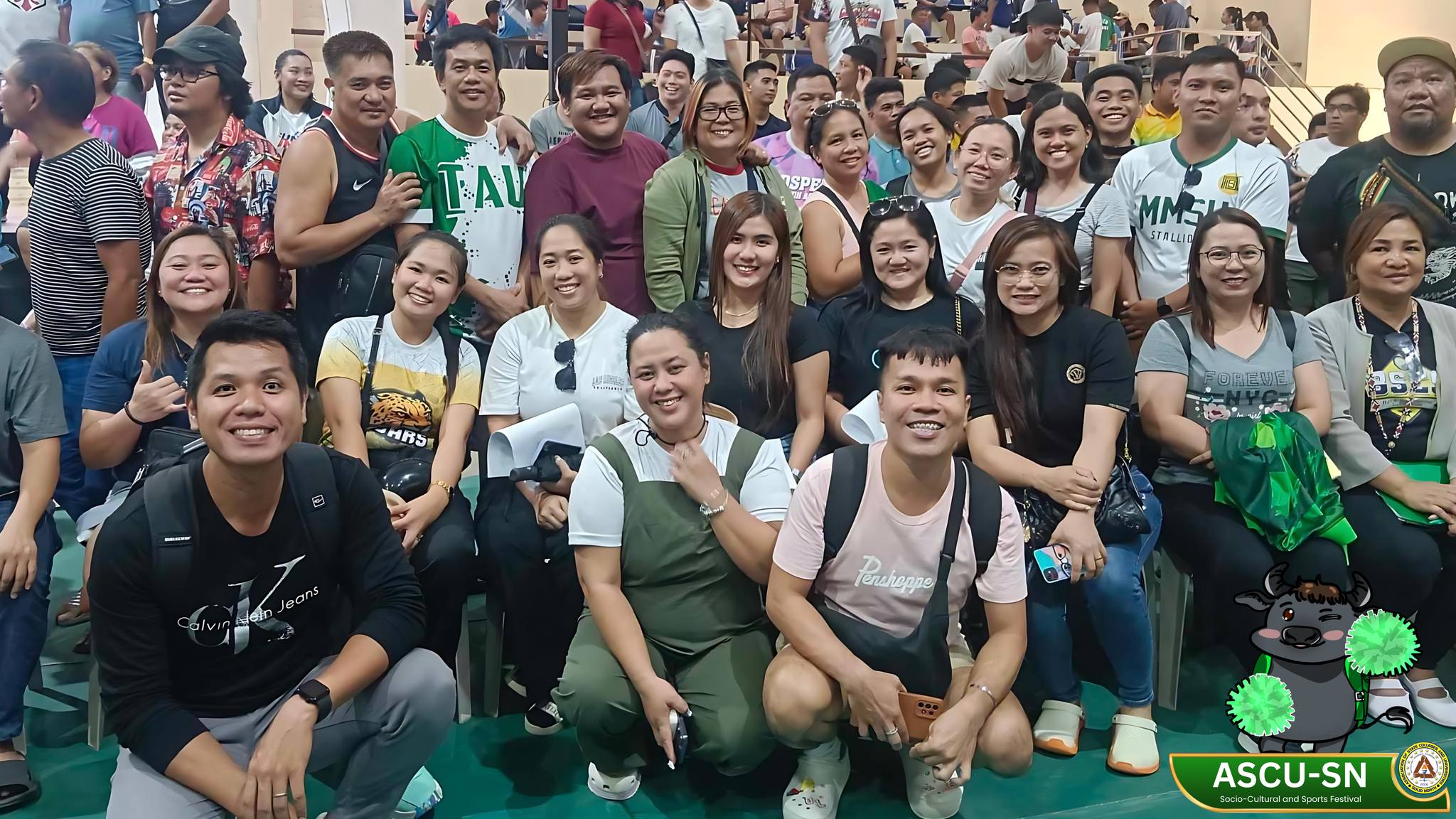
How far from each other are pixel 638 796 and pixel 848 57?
4.23m

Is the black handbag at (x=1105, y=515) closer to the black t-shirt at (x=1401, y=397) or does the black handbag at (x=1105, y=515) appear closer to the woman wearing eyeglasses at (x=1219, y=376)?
the woman wearing eyeglasses at (x=1219, y=376)

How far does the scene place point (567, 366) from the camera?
300 cm

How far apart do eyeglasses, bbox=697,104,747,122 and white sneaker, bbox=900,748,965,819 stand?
6.55ft

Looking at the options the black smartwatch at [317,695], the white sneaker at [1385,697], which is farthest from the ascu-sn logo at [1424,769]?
the black smartwatch at [317,695]

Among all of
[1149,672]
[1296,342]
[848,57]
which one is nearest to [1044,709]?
[1149,672]

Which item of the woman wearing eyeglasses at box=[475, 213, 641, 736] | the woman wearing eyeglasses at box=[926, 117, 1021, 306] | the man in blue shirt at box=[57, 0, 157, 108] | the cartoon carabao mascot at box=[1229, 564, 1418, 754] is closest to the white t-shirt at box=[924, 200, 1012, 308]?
the woman wearing eyeglasses at box=[926, 117, 1021, 306]

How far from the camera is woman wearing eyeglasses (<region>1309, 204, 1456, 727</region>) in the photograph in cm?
298

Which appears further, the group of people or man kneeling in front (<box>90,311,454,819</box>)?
the group of people

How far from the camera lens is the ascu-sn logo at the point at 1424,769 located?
2617mm

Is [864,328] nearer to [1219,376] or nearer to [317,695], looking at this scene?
[1219,376]

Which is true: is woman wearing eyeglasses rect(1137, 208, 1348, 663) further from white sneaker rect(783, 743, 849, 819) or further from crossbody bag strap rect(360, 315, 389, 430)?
crossbody bag strap rect(360, 315, 389, 430)

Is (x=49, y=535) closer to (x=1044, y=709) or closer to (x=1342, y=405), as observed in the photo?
(x=1044, y=709)

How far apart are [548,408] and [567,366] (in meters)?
0.13

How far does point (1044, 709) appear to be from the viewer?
2.86 meters
